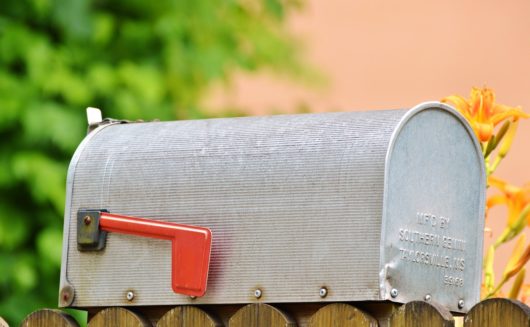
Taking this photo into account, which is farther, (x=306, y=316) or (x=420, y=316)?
(x=306, y=316)

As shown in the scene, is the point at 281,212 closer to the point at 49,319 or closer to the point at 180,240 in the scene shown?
the point at 180,240

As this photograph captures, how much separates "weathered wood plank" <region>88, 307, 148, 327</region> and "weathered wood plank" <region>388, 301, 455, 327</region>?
1.29 ft

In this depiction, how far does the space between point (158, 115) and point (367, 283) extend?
339cm

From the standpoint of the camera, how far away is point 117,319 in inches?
73.8

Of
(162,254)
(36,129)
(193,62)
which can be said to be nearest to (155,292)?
(162,254)

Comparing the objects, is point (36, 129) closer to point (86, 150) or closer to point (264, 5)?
point (264, 5)

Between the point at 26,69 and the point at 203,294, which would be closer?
the point at 203,294

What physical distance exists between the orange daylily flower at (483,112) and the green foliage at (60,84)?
278cm

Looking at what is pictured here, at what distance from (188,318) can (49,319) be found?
26 centimetres

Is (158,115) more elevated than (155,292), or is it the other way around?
(158,115)

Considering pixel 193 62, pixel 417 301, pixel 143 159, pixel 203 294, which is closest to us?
pixel 417 301

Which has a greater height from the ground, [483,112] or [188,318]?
[483,112]

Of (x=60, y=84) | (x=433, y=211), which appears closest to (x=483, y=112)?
(x=433, y=211)

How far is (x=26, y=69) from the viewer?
16.5 ft
